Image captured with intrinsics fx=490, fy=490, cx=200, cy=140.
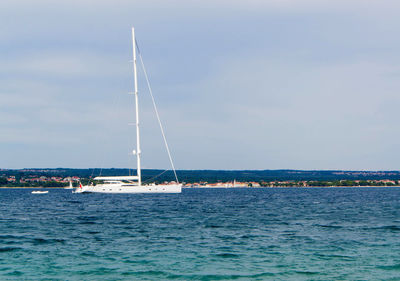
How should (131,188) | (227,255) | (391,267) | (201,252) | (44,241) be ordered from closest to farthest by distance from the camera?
1. (391,267)
2. (227,255)
3. (201,252)
4. (44,241)
5. (131,188)

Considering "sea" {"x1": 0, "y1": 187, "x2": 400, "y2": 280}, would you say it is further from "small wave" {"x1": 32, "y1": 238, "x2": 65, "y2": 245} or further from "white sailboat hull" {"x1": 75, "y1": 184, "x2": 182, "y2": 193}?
"white sailboat hull" {"x1": 75, "y1": 184, "x2": 182, "y2": 193}

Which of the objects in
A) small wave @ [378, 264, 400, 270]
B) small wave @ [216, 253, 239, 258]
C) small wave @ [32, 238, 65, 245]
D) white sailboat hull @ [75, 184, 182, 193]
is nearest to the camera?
small wave @ [378, 264, 400, 270]

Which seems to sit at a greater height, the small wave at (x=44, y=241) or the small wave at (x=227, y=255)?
the small wave at (x=44, y=241)

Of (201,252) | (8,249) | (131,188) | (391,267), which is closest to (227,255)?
(201,252)

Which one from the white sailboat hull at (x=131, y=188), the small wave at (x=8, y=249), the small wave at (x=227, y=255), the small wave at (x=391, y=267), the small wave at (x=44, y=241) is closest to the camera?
the small wave at (x=391, y=267)

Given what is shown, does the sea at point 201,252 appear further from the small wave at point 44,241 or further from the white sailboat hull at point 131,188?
the white sailboat hull at point 131,188

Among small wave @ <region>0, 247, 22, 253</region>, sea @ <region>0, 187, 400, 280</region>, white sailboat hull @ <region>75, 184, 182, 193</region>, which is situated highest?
white sailboat hull @ <region>75, 184, 182, 193</region>

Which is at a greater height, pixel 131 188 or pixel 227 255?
pixel 131 188

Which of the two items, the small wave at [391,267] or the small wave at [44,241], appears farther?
the small wave at [44,241]

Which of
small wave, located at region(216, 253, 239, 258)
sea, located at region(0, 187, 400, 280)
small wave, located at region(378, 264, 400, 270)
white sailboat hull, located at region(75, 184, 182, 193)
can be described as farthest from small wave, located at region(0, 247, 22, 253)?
white sailboat hull, located at region(75, 184, 182, 193)

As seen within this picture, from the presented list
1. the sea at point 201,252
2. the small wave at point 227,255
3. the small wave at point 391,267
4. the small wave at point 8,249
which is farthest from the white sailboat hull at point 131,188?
the small wave at point 391,267

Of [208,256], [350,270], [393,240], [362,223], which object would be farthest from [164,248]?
[362,223]

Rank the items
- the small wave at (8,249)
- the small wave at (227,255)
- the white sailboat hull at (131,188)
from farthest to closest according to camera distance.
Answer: the white sailboat hull at (131,188)
the small wave at (8,249)
the small wave at (227,255)

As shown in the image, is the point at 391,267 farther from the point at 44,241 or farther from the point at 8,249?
the point at 44,241
